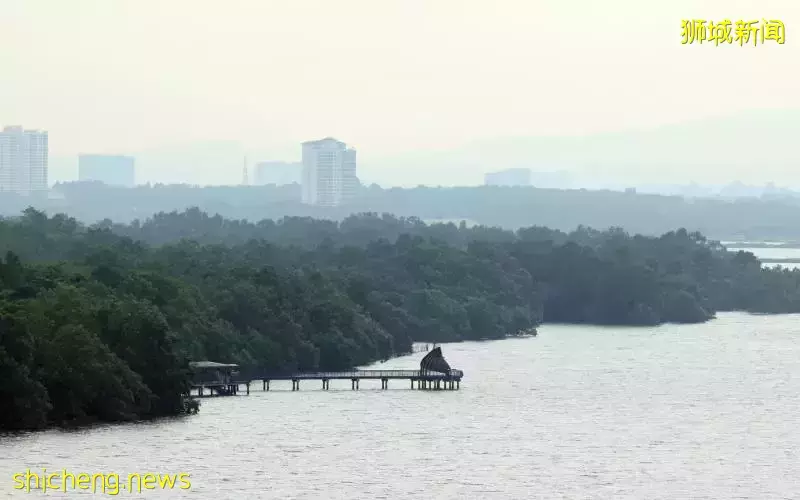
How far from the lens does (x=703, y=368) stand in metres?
80.9

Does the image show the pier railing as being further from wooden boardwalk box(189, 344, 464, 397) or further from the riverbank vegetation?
the riverbank vegetation

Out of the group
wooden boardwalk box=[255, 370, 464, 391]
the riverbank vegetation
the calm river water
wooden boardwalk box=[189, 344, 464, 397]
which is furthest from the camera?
wooden boardwalk box=[255, 370, 464, 391]

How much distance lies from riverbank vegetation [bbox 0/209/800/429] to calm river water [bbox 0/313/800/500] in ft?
7.12

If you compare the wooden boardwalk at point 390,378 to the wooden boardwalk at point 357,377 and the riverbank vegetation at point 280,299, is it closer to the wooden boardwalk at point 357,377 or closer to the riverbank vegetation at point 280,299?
the wooden boardwalk at point 357,377

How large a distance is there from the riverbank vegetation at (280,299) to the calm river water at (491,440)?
2.17 m

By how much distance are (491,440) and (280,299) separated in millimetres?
27553

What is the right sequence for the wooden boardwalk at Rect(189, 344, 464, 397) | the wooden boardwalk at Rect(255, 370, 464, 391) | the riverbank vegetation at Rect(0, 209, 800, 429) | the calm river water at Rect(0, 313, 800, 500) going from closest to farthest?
the calm river water at Rect(0, 313, 800, 500), the riverbank vegetation at Rect(0, 209, 800, 429), the wooden boardwalk at Rect(189, 344, 464, 397), the wooden boardwalk at Rect(255, 370, 464, 391)

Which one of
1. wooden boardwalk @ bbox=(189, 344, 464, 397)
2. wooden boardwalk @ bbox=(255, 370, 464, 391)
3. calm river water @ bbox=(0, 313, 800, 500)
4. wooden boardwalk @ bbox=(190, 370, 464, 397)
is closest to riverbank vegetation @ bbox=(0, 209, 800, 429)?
wooden boardwalk @ bbox=(189, 344, 464, 397)

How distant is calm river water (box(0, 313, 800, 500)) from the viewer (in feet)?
152

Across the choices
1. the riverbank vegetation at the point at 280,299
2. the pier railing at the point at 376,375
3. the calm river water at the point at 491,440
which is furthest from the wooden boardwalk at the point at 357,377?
the riverbank vegetation at the point at 280,299

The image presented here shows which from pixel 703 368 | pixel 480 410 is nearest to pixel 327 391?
pixel 480 410

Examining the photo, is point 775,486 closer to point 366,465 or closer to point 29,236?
point 366,465

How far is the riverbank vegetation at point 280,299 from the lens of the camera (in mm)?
56188

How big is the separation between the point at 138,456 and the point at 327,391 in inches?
898
